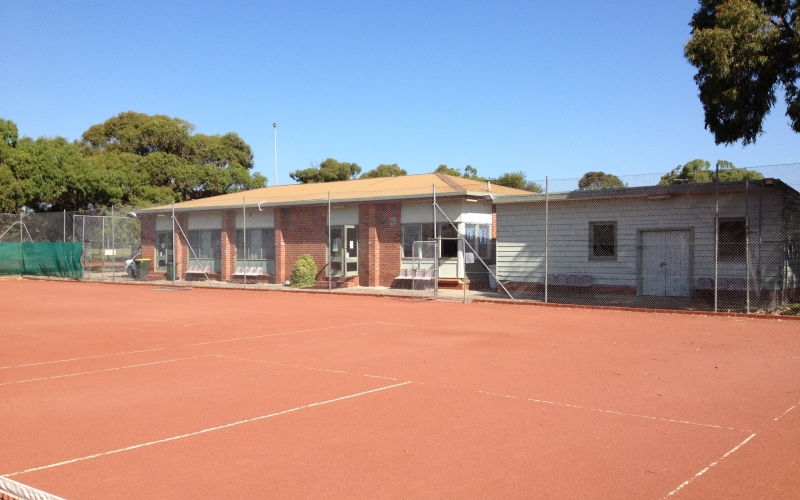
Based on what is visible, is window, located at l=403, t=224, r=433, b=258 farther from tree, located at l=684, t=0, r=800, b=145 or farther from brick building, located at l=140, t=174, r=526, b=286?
tree, located at l=684, t=0, r=800, b=145

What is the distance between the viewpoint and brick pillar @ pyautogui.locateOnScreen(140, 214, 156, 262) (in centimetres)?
3731

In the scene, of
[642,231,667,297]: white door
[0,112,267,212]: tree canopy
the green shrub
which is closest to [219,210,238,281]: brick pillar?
the green shrub

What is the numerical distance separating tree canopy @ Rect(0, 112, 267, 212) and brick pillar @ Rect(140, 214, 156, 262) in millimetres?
7397

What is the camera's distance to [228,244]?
33906mm

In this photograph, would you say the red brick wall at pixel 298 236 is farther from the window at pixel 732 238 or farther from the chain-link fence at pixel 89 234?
the window at pixel 732 238

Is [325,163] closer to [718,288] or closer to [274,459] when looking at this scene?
[718,288]

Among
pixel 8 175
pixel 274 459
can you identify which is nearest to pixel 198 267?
pixel 8 175

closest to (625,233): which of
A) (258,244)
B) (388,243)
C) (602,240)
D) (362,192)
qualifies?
(602,240)

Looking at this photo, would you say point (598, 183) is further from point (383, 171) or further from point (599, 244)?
point (383, 171)

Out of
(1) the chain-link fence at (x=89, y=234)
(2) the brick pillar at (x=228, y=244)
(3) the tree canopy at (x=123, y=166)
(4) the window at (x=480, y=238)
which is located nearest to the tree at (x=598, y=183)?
(4) the window at (x=480, y=238)

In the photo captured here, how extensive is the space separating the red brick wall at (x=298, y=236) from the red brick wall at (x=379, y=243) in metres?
1.86

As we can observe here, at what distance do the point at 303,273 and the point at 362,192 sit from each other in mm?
4703

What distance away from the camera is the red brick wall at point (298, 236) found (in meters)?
30.2

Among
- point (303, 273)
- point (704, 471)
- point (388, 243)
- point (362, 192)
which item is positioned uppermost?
point (362, 192)
